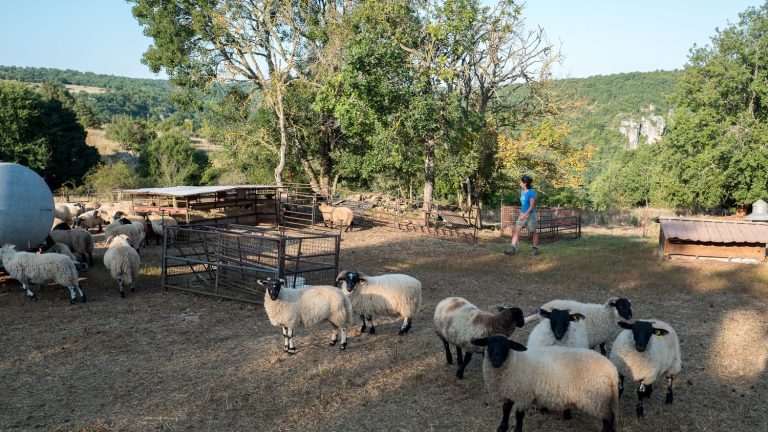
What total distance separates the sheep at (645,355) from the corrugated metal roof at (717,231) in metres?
10.8

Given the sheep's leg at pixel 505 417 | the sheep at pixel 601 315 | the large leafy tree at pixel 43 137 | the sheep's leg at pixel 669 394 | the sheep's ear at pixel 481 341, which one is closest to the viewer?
the sheep's leg at pixel 505 417

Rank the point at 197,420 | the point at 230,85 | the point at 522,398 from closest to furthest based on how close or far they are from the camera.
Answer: the point at 522,398 < the point at 197,420 < the point at 230,85

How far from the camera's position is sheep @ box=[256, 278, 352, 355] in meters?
7.97

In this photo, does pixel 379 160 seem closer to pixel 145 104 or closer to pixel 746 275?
pixel 746 275

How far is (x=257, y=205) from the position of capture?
79.4 ft

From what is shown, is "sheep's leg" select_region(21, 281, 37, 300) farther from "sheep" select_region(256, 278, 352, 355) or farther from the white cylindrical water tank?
"sheep" select_region(256, 278, 352, 355)

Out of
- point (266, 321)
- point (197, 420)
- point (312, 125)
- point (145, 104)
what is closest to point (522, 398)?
point (197, 420)

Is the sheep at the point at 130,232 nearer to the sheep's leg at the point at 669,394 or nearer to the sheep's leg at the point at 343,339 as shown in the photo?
the sheep's leg at the point at 343,339

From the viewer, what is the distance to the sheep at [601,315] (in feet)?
23.8

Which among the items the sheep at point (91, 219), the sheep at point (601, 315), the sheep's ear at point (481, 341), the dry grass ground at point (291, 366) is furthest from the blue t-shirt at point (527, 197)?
the sheep at point (91, 219)

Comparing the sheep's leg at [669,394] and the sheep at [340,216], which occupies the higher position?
the sheep at [340,216]

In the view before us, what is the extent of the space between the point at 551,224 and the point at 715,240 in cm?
655

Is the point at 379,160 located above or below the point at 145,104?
below

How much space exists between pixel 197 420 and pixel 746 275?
1495 cm
